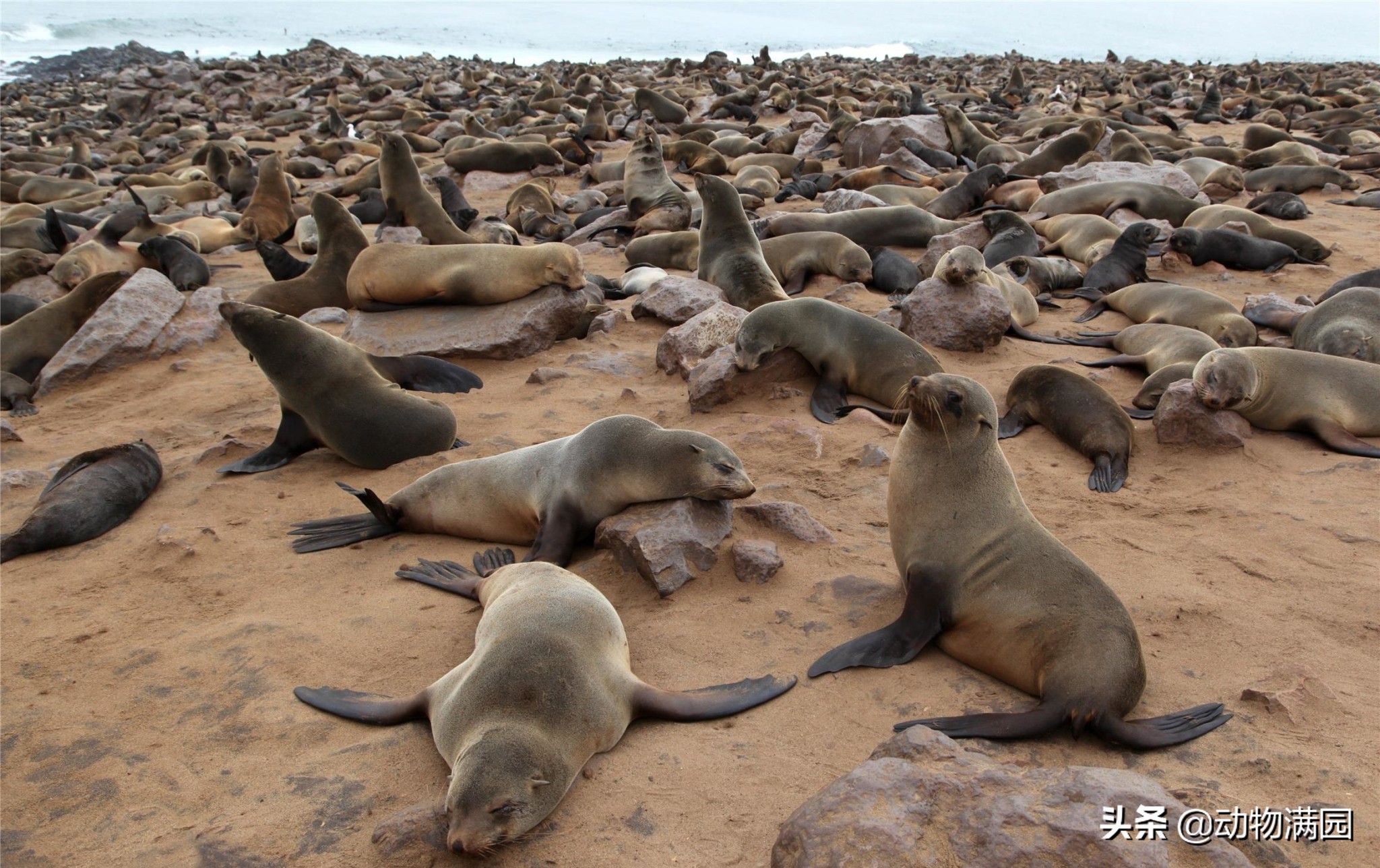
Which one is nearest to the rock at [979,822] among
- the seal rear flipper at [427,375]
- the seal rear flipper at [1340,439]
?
the seal rear flipper at [1340,439]

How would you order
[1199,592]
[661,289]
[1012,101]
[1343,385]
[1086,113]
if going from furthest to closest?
[1012,101]
[1086,113]
[661,289]
[1343,385]
[1199,592]

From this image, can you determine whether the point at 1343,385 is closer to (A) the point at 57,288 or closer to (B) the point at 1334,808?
(B) the point at 1334,808

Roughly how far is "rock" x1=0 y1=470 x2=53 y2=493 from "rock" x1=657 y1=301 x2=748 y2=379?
358 centimetres

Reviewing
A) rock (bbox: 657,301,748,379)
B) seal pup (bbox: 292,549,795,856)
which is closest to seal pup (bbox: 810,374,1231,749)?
seal pup (bbox: 292,549,795,856)

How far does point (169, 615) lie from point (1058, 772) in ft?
10.9

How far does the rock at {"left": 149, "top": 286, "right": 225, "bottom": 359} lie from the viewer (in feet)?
23.5

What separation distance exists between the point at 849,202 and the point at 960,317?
13.3 ft

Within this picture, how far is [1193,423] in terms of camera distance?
4.73 meters

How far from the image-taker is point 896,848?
1.92m

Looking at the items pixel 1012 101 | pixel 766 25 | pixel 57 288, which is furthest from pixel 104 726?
pixel 766 25

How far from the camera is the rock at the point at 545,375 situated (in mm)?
5898

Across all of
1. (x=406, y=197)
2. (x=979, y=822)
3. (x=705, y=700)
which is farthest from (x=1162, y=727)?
(x=406, y=197)

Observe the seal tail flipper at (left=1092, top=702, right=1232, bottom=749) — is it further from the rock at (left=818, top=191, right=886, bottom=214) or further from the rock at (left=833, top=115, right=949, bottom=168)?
the rock at (left=833, top=115, right=949, bottom=168)

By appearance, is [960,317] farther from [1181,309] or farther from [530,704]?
[530,704]
